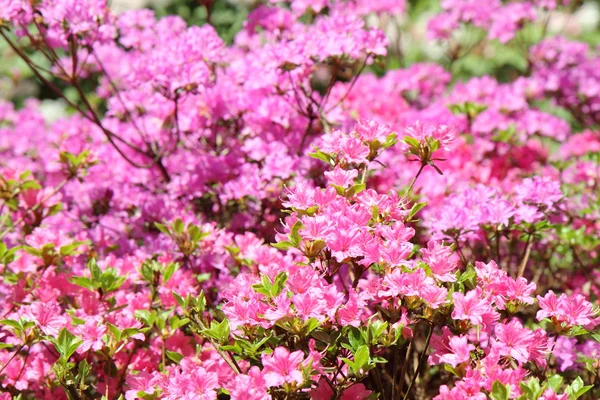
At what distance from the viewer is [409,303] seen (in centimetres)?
159

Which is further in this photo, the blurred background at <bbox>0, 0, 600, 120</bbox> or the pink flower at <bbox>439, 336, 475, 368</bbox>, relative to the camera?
the blurred background at <bbox>0, 0, 600, 120</bbox>

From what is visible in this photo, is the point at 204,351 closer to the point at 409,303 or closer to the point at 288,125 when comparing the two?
the point at 409,303

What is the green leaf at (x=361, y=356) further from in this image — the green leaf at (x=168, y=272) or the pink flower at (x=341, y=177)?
the green leaf at (x=168, y=272)

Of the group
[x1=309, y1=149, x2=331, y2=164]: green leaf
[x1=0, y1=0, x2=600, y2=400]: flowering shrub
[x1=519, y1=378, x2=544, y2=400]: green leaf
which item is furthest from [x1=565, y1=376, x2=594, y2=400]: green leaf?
[x1=309, y1=149, x2=331, y2=164]: green leaf

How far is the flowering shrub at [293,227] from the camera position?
1589mm

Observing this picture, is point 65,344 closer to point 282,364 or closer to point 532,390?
point 282,364

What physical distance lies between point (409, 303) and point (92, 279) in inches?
37.3

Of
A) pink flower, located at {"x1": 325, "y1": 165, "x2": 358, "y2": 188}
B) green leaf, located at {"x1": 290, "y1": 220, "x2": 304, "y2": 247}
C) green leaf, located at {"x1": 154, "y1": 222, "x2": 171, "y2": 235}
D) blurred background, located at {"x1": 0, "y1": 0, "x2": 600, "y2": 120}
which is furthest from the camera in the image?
blurred background, located at {"x1": 0, "y1": 0, "x2": 600, "y2": 120}

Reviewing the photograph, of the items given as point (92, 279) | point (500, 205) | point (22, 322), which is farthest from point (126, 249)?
point (500, 205)

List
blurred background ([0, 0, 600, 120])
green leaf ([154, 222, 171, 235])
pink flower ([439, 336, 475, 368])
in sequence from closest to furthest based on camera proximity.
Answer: pink flower ([439, 336, 475, 368])
green leaf ([154, 222, 171, 235])
blurred background ([0, 0, 600, 120])

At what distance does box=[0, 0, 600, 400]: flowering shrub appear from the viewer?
159cm

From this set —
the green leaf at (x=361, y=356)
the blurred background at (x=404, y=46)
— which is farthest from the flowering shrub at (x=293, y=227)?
the blurred background at (x=404, y=46)

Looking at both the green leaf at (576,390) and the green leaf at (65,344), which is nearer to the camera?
the green leaf at (576,390)

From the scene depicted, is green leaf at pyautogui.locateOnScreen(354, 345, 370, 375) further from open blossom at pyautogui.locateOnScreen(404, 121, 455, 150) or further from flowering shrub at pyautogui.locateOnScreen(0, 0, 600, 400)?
open blossom at pyautogui.locateOnScreen(404, 121, 455, 150)
